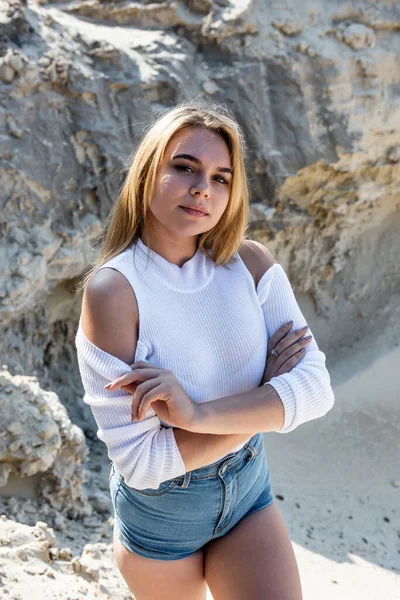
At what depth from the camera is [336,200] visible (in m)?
6.23

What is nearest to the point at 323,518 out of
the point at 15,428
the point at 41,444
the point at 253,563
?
the point at 41,444

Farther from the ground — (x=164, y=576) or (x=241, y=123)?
(x=241, y=123)

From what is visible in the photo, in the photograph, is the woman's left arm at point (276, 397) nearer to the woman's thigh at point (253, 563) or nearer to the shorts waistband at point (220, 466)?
the shorts waistband at point (220, 466)

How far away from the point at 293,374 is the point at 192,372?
0.91 ft

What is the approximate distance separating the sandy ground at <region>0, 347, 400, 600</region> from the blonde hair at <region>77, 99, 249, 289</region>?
132 cm

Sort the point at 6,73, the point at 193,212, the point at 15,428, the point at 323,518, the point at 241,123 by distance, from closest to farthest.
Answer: the point at 193,212
the point at 15,428
the point at 6,73
the point at 323,518
the point at 241,123

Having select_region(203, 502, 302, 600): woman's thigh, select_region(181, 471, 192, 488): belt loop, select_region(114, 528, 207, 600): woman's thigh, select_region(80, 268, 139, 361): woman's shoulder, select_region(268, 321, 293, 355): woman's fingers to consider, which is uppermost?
select_region(80, 268, 139, 361): woman's shoulder

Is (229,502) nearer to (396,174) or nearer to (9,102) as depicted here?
(9,102)

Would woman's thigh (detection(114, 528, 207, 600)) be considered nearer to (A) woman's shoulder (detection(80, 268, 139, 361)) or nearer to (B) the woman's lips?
(A) woman's shoulder (detection(80, 268, 139, 361))

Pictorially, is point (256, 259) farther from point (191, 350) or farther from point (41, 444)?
point (41, 444)

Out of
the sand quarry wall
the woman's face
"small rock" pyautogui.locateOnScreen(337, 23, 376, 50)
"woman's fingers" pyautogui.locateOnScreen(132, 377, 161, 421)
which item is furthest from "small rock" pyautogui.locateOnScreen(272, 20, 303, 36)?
"woman's fingers" pyautogui.locateOnScreen(132, 377, 161, 421)

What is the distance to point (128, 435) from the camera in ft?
5.55

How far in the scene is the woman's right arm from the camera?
169 cm

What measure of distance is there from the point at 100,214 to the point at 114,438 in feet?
11.9
